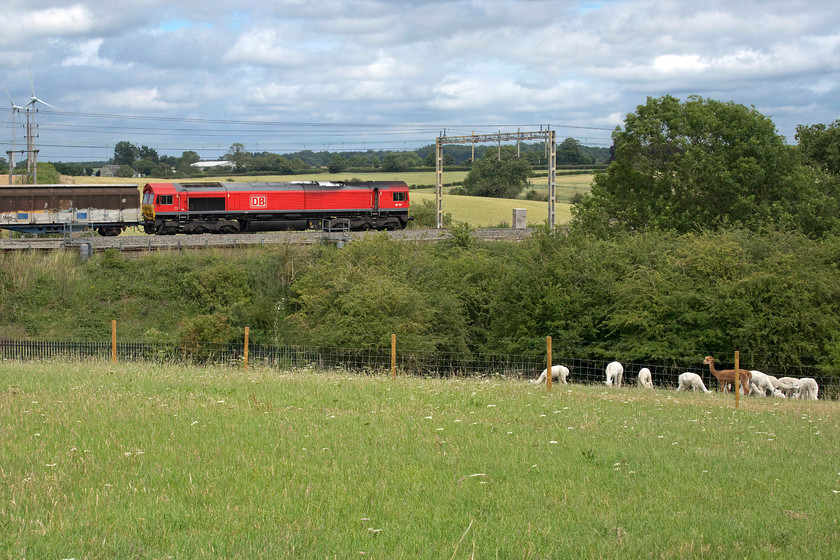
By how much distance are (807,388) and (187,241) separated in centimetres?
3354

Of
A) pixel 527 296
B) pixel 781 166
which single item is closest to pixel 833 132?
pixel 781 166

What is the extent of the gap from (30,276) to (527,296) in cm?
2519

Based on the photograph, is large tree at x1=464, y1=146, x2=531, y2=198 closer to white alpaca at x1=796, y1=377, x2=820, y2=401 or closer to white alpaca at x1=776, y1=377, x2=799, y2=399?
white alpaca at x1=776, y1=377, x2=799, y2=399

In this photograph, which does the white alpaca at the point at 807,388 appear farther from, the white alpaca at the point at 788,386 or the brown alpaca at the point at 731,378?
the brown alpaca at the point at 731,378

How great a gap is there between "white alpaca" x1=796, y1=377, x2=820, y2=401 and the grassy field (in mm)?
8265

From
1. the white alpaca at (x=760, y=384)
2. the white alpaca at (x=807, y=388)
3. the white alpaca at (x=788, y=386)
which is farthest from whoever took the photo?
the white alpaca at (x=788, y=386)

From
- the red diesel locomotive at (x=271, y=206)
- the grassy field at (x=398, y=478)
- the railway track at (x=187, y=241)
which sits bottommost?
the grassy field at (x=398, y=478)

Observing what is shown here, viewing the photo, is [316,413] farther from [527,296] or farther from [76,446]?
[527,296]

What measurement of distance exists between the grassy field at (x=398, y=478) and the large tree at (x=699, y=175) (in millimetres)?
33483

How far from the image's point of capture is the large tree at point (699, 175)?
4419cm

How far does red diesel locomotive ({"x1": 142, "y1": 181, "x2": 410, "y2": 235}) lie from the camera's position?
4812 centimetres

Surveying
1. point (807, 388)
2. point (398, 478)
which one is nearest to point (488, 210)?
point (807, 388)

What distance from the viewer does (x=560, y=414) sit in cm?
1183

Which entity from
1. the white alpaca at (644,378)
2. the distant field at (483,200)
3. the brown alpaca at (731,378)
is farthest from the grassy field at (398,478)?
the distant field at (483,200)
